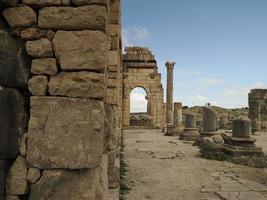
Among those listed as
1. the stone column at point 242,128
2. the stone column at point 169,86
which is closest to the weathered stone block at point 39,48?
the stone column at point 242,128

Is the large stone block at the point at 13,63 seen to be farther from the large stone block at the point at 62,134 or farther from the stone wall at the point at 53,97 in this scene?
the large stone block at the point at 62,134

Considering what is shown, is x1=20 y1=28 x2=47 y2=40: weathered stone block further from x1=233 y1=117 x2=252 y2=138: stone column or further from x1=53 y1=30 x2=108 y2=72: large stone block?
x1=233 y1=117 x2=252 y2=138: stone column

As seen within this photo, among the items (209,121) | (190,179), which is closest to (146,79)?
(209,121)

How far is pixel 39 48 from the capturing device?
288 centimetres

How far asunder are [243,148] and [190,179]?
4178 millimetres

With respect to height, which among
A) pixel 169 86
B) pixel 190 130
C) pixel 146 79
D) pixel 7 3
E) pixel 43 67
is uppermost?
pixel 146 79

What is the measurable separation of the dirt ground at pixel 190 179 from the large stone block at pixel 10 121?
10.7 ft

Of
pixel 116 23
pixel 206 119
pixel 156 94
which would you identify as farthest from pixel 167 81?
pixel 116 23

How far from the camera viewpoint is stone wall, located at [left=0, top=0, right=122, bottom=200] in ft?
9.19

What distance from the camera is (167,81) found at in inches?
1121

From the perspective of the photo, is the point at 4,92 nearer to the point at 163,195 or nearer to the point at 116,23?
the point at 116,23

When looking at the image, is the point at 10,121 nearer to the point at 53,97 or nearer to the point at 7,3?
the point at 53,97

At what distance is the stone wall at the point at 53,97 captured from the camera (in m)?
2.80

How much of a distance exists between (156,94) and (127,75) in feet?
10.7
